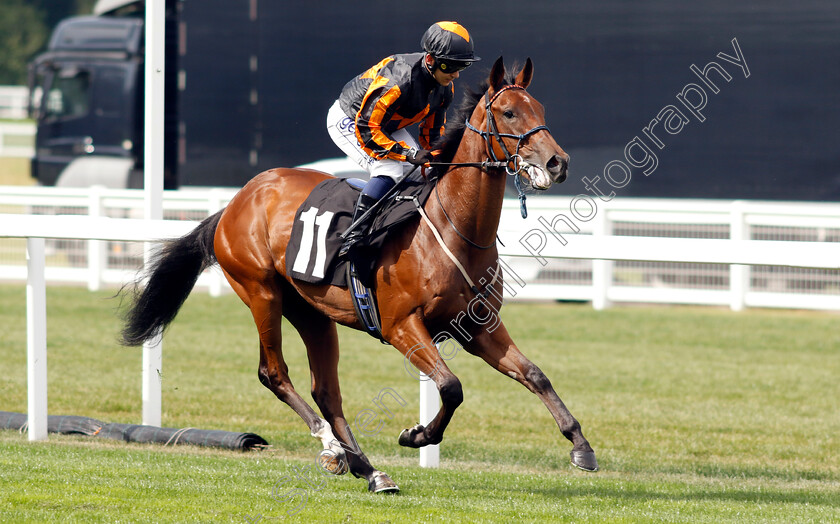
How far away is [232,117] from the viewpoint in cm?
1302

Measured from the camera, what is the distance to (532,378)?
4.34 metres

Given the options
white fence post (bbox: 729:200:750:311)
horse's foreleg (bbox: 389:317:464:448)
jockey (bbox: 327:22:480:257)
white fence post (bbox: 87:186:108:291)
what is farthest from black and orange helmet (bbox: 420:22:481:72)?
white fence post (bbox: 87:186:108:291)

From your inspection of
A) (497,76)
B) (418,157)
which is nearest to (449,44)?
(497,76)

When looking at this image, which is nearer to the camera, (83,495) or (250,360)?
(83,495)

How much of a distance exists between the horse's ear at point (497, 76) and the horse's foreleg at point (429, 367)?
980 millimetres

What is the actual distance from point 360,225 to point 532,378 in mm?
965

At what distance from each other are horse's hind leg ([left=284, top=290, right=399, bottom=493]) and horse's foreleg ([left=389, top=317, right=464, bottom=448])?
22.3 inches

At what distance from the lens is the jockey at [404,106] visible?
14.6 ft

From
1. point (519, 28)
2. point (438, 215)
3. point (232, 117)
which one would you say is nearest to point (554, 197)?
point (519, 28)

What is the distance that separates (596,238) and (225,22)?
888 cm

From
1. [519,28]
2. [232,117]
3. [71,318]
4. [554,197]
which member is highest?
[519,28]

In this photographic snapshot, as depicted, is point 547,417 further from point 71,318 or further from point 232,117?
point 232,117

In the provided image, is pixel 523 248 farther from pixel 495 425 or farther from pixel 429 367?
pixel 495 425

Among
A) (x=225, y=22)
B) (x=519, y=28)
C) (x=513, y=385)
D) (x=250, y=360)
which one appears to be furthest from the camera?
(x=225, y=22)
